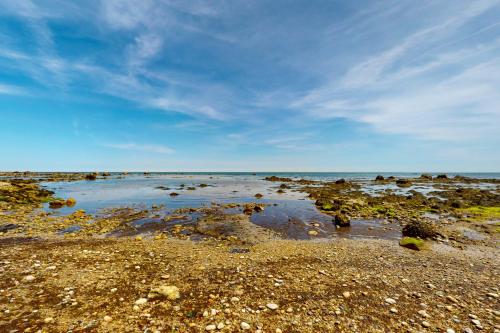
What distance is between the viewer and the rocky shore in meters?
5.39

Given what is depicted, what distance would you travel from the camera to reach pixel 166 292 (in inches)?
254

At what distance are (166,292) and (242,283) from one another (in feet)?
7.91

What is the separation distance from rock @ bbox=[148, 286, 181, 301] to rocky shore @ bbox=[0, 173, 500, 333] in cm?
3

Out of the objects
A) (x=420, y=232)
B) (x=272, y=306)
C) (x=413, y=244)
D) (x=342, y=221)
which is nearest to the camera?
(x=272, y=306)

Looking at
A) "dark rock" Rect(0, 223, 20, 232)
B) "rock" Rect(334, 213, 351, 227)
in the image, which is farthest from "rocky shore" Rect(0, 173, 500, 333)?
"rock" Rect(334, 213, 351, 227)

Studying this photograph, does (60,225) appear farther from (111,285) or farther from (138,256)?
(111,285)

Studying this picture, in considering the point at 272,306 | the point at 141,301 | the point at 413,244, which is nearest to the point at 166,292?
the point at 141,301

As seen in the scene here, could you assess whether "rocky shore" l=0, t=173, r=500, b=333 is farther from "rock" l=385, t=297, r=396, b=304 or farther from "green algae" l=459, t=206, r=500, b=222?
"green algae" l=459, t=206, r=500, b=222

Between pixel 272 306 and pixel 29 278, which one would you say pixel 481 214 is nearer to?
pixel 272 306

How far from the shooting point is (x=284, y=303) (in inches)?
244

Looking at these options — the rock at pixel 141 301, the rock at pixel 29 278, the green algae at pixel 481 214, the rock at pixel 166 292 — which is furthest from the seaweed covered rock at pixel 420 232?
the rock at pixel 29 278

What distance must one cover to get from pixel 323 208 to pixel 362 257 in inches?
536

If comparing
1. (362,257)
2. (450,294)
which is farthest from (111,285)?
(450,294)

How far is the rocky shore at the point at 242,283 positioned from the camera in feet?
17.7
